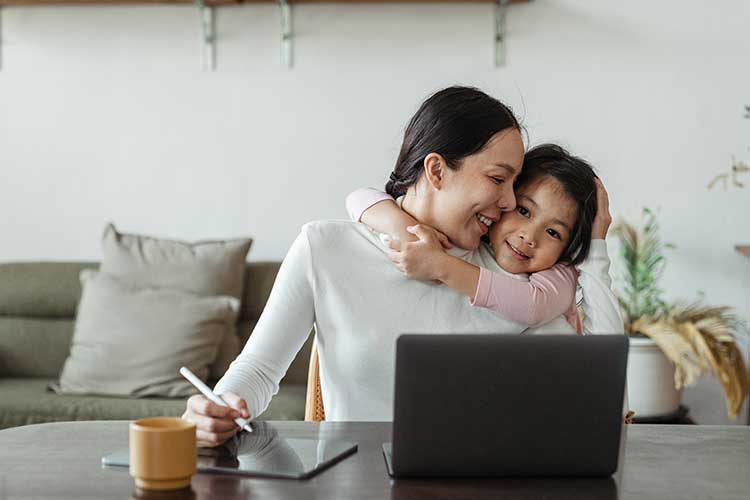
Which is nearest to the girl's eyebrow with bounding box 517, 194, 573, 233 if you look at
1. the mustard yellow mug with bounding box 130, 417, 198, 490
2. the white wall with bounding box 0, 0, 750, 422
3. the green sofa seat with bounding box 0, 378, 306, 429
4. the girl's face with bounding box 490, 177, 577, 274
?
the girl's face with bounding box 490, 177, 577, 274

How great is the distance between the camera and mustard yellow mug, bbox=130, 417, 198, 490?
1.04 meters

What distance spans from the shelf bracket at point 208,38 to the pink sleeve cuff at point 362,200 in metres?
1.85

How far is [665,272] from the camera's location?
339 centimetres

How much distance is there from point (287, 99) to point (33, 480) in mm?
2474

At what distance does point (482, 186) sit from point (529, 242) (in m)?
0.13

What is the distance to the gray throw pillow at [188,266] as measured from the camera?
3.09 metres

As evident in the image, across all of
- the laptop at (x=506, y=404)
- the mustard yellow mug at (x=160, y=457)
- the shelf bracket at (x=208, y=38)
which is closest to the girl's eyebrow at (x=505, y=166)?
the laptop at (x=506, y=404)

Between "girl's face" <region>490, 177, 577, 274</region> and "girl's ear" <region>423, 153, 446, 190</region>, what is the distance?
0.14 m

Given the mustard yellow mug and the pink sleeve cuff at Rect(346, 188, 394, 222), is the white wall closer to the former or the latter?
the pink sleeve cuff at Rect(346, 188, 394, 222)

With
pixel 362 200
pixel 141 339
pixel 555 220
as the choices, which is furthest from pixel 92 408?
pixel 555 220

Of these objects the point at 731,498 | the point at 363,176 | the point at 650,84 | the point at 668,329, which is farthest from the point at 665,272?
the point at 731,498

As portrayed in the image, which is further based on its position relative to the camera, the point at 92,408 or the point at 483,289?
the point at 92,408

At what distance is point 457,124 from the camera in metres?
1.63

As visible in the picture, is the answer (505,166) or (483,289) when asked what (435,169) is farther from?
(483,289)
